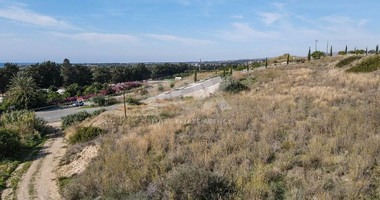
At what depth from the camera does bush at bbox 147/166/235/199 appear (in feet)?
14.0

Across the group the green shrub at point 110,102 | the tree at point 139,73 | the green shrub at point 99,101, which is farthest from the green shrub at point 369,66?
the tree at point 139,73

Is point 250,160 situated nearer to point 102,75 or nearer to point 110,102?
point 110,102

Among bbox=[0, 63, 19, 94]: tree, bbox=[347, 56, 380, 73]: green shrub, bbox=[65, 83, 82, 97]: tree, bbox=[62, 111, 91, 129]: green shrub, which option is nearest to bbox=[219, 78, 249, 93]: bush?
bbox=[347, 56, 380, 73]: green shrub

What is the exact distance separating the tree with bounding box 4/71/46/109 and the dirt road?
57.8 ft

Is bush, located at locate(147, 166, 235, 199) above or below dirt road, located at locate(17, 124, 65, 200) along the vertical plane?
above

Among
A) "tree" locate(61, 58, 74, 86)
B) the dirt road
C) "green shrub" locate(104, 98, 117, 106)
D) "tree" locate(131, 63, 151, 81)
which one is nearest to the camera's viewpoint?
the dirt road

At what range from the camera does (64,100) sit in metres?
29.8

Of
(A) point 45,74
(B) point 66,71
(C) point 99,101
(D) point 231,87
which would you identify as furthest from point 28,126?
(B) point 66,71

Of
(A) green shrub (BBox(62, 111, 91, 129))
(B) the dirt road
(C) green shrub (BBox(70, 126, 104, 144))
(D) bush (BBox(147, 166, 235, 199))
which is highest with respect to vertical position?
(D) bush (BBox(147, 166, 235, 199))

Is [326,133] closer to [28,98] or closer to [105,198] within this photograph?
[105,198]

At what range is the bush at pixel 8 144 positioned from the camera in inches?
355

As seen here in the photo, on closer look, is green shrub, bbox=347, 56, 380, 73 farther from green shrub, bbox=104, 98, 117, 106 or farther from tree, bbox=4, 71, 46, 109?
tree, bbox=4, 71, 46, 109

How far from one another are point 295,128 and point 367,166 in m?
2.74

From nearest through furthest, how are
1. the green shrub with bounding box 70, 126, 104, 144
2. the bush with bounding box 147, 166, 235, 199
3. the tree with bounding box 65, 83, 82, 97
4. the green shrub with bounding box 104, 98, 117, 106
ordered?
the bush with bounding box 147, 166, 235, 199, the green shrub with bounding box 70, 126, 104, 144, the green shrub with bounding box 104, 98, 117, 106, the tree with bounding box 65, 83, 82, 97
